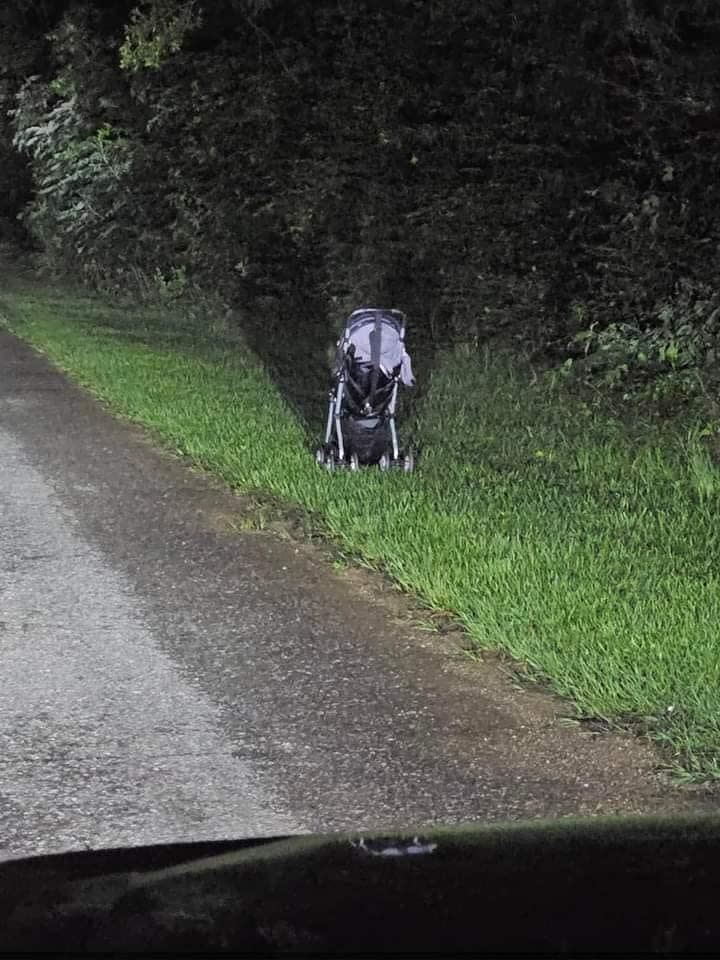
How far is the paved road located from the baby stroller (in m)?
1.69

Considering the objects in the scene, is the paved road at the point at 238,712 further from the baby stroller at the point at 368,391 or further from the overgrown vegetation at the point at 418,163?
the overgrown vegetation at the point at 418,163

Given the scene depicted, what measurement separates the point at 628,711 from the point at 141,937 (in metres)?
3.33

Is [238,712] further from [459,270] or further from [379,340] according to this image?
[459,270]

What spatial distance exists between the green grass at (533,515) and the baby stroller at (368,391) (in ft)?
0.88

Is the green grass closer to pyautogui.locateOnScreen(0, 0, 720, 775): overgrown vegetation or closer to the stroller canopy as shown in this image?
pyautogui.locateOnScreen(0, 0, 720, 775): overgrown vegetation

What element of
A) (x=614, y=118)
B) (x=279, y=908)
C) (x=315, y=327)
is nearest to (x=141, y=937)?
(x=279, y=908)

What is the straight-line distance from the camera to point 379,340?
31.6 feet

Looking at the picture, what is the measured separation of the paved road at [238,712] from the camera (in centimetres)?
448

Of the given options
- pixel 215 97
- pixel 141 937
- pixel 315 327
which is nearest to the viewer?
pixel 141 937

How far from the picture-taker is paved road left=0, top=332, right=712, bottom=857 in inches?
176

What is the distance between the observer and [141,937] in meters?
2.14

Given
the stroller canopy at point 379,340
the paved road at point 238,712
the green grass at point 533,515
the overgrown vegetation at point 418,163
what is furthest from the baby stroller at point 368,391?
the overgrown vegetation at point 418,163

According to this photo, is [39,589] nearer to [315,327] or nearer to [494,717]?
[494,717]

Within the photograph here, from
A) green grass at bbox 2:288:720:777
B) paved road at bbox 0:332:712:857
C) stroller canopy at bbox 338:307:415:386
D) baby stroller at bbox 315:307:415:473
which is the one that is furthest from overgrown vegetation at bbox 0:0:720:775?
stroller canopy at bbox 338:307:415:386
